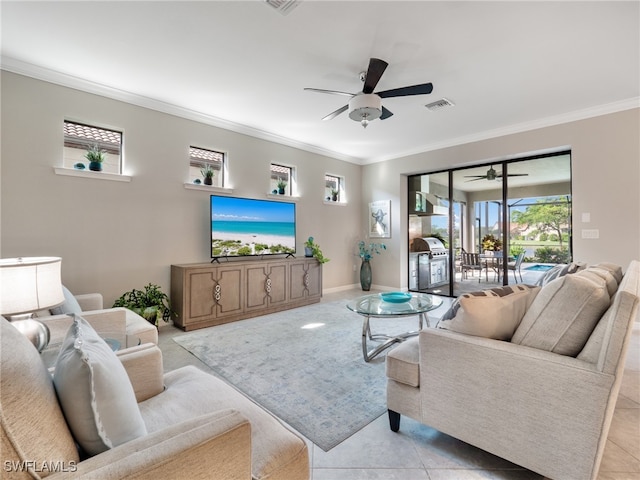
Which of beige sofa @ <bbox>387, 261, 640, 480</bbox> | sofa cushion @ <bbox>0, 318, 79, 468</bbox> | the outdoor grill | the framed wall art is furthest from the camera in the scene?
the framed wall art

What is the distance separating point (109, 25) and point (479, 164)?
5.25 m

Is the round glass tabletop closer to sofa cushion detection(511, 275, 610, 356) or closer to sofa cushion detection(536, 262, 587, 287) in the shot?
sofa cushion detection(536, 262, 587, 287)

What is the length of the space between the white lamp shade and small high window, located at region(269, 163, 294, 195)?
3564mm

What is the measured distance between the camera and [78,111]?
3.22 m

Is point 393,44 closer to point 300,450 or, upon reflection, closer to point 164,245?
point 300,450

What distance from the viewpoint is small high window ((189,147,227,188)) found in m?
4.20

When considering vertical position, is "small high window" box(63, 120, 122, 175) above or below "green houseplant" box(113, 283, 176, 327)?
above

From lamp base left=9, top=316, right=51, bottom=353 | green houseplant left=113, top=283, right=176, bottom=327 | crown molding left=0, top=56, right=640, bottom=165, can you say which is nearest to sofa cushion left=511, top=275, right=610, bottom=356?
lamp base left=9, top=316, right=51, bottom=353

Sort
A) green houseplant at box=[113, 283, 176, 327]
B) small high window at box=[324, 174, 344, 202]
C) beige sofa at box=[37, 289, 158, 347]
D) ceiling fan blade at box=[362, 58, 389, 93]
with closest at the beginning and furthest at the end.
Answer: beige sofa at box=[37, 289, 158, 347] → ceiling fan blade at box=[362, 58, 389, 93] → green houseplant at box=[113, 283, 176, 327] → small high window at box=[324, 174, 344, 202]

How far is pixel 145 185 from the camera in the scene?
3664 millimetres

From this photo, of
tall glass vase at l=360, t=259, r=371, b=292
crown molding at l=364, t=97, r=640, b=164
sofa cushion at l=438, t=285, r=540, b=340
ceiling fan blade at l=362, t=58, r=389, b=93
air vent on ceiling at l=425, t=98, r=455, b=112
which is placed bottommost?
tall glass vase at l=360, t=259, r=371, b=292

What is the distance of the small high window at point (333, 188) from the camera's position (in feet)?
19.7

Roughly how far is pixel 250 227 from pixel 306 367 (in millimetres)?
2484

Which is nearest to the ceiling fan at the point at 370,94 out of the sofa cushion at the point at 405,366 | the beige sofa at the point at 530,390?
the beige sofa at the point at 530,390
